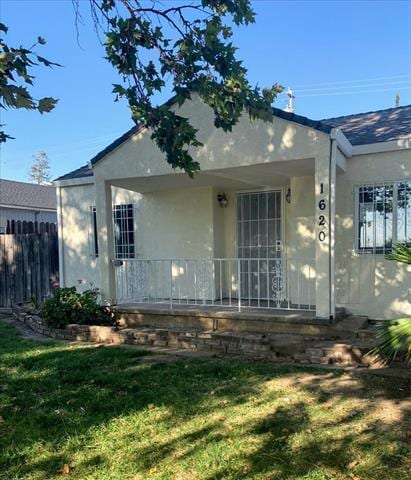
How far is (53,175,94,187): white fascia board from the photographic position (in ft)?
35.3

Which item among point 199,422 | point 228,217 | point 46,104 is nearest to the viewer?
point 46,104

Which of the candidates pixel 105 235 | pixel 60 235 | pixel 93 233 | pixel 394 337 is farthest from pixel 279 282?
pixel 60 235

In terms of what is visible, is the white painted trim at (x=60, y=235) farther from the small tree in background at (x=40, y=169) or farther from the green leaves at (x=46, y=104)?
the small tree in background at (x=40, y=169)

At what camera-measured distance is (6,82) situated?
2.90 m

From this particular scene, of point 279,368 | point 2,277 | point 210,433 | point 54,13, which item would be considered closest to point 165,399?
point 210,433

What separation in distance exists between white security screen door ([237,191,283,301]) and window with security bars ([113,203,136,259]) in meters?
2.73

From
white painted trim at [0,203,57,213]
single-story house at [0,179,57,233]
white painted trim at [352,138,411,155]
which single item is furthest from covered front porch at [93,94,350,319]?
white painted trim at [0,203,57,213]

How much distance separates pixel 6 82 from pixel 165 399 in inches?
137

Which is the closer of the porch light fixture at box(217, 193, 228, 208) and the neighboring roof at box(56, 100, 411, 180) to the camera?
the neighboring roof at box(56, 100, 411, 180)

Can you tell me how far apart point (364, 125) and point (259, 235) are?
3.07 m

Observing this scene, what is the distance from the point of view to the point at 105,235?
8.74 meters

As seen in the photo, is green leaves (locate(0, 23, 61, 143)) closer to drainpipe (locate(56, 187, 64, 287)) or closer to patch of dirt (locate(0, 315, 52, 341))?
patch of dirt (locate(0, 315, 52, 341))

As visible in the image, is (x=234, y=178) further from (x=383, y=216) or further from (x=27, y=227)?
(x=27, y=227)

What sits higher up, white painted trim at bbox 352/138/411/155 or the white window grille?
white painted trim at bbox 352/138/411/155
